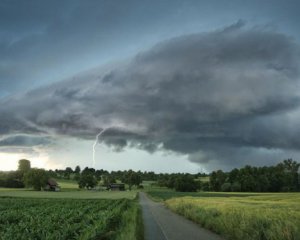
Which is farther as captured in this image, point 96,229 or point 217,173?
point 217,173

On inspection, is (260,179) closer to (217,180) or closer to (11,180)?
(217,180)

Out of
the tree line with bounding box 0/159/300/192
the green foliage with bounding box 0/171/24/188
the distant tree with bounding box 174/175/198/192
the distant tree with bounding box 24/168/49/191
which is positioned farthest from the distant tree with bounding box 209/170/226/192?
the green foliage with bounding box 0/171/24/188

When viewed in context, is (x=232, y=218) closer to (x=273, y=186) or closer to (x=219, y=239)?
(x=219, y=239)

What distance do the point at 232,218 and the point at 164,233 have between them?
571 centimetres

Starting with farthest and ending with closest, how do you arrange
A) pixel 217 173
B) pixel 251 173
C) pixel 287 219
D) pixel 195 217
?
1. pixel 217 173
2. pixel 251 173
3. pixel 195 217
4. pixel 287 219

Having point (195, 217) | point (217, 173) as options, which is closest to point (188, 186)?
point (217, 173)

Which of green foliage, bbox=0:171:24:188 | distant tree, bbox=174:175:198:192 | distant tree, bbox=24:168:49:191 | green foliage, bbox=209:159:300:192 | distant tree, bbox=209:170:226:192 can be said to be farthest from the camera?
distant tree, bbox=174:175:198:192

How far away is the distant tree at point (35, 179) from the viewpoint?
6644 inches

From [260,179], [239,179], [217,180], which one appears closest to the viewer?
[260,179]

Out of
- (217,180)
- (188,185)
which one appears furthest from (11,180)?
(217,180)

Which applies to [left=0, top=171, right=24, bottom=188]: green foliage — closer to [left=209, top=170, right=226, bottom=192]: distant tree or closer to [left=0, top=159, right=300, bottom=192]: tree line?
[left=0, top=159, right=300, bottom=192]: tree line

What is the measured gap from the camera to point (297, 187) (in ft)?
537

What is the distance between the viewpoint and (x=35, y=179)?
6649 inches

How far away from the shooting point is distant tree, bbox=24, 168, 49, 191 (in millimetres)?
168750
